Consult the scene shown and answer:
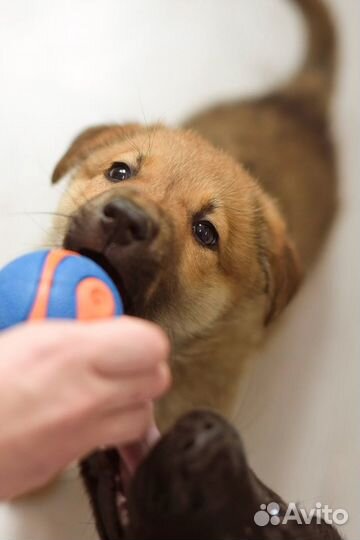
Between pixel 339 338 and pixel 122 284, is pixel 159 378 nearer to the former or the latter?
pixel 122 284

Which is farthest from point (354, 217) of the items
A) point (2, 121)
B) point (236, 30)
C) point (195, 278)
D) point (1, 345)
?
point (1, 345)

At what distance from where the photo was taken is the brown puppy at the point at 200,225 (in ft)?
4.22

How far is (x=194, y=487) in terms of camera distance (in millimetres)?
977

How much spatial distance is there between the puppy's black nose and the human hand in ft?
1.28

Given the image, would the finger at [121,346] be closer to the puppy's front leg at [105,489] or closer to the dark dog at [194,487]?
the dark dog at [194,487]

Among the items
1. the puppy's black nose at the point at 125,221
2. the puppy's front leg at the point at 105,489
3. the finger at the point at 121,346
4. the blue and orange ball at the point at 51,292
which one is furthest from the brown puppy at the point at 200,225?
the finger at the point at 121,346

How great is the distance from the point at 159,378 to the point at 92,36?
7.02 ft

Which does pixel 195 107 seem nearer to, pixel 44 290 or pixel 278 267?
pixel 278 267

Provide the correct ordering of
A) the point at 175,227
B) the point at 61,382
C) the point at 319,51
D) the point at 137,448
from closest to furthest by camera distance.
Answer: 1. the point at 61,382
2. the point at 137,448
3. the point at 175,227
4. the point at 319,51

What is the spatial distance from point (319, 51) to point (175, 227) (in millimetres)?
1467

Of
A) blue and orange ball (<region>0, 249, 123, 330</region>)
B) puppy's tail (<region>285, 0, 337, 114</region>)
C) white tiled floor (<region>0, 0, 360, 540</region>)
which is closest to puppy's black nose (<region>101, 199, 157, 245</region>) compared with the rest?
blue and orange ball (<region>0, 249, 123, 330</region>)

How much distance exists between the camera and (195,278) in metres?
1.50

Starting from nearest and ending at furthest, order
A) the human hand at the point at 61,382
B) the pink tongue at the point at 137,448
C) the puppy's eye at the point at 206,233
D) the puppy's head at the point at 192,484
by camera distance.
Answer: the human hand at the point at 61,382 → the puppy's head at the point at 192,484 → the pink tongue at the point at 137,448 → the puppy's eye at the point at 206,233

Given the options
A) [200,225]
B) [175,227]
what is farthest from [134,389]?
[200,225]
